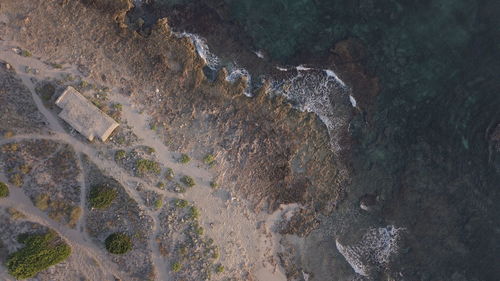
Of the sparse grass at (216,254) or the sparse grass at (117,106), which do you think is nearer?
the sparse grass at (117,106)

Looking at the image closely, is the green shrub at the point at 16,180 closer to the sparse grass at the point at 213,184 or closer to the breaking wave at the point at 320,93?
the sparse grass at the point at 213,184

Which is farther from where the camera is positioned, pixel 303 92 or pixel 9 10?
pixel 303 92

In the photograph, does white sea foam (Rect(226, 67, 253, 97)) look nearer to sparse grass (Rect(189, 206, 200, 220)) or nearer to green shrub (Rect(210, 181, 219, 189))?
green shrub (Rect(210, 181, 219, 189))

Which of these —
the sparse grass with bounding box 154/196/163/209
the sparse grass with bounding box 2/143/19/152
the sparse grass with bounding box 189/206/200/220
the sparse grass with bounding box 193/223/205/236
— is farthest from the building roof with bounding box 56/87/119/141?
the sparse grass with bounding box 193/223/205/236

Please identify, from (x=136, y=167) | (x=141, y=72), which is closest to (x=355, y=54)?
(x=141, y=72)

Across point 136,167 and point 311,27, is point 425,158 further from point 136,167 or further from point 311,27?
point 136,167

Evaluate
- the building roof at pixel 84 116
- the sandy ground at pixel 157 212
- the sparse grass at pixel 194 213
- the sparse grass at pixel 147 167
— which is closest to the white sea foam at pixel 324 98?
the sandy ground at pixel 157 212
